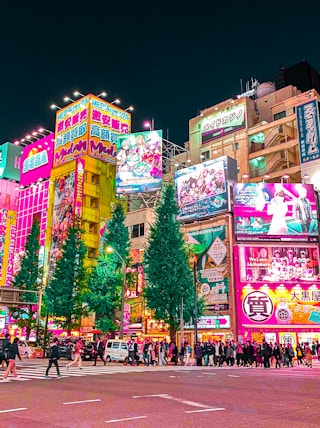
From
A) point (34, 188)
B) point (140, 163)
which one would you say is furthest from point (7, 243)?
point (140, 163)

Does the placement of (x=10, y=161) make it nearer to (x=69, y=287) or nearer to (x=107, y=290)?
(x=69, y=287)

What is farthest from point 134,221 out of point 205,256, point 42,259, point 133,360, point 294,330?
point 133,360

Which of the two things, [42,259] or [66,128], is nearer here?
[42,259]

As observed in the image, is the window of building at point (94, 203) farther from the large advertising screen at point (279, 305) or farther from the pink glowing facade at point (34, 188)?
the large advertising screen at point (279, 305)

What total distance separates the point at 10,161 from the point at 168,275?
49302 millimetres

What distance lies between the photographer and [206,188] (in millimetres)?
42188

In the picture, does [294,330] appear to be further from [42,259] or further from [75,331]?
[42,259]

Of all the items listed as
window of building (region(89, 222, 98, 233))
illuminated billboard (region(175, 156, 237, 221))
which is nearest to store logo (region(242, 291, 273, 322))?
illuminated billboard (region(175, 156, 237, 221))

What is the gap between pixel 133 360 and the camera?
1045 inches

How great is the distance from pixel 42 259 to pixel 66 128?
17110 millimetres

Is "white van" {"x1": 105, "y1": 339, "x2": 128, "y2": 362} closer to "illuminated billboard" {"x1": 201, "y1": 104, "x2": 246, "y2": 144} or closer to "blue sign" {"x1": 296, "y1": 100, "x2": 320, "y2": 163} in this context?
"blue sign" {"x1": 296, "y1": 100, "x2": 320, "y2": 163}

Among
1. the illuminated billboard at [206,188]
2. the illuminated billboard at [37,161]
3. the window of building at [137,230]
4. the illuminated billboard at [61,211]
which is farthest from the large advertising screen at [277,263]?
the illuminated billboard at [37,161]

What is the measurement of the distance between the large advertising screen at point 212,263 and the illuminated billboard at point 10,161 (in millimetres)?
41658

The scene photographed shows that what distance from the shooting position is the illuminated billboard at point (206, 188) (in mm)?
40812
